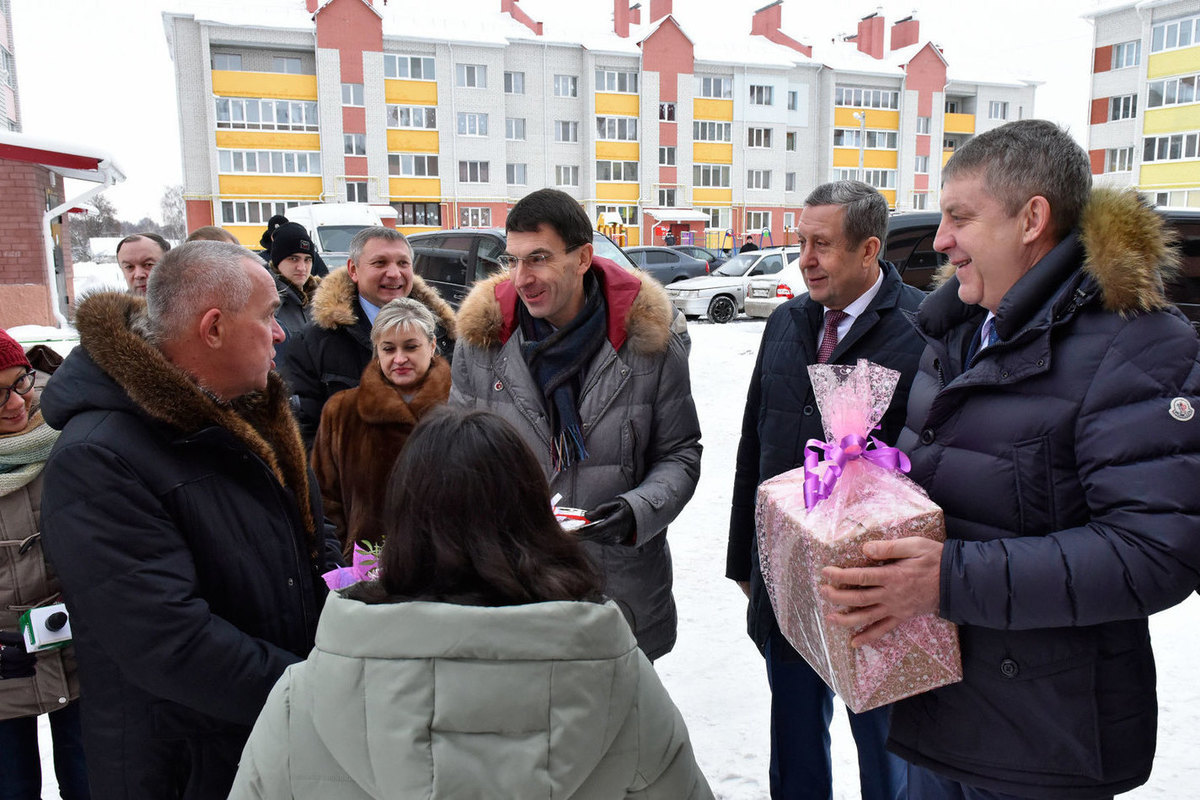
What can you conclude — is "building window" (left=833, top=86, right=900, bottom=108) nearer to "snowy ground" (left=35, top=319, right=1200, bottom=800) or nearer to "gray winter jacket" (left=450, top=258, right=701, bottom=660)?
"snowy ground" (left=35, top=319, right=1200, bottom=800)

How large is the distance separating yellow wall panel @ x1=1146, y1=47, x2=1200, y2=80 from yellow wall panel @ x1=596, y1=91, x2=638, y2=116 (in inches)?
975

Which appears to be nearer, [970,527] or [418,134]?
[970,527]

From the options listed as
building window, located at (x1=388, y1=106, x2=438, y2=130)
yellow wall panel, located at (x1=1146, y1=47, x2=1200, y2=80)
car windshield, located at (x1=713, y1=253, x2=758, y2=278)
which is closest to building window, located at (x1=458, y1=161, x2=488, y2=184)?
building window, located at (x1=388, y1=106, x2=438, y2=130)

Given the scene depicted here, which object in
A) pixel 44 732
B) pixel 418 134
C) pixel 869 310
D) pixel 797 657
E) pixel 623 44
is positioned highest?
pixel 623 44

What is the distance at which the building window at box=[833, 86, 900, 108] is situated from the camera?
48344 millimetres

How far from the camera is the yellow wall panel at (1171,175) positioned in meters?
38.7

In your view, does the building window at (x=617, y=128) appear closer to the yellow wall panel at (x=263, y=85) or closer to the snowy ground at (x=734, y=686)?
the yellow wall panel at (x=263, y=85)

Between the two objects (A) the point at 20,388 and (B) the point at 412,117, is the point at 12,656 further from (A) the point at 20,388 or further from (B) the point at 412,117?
(B) the point at 412,117

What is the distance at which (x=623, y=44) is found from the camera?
43969mm

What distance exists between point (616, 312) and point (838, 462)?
115 centimetres

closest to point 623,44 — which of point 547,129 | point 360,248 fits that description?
point 547,129

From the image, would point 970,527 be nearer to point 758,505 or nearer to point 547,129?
point 758,505

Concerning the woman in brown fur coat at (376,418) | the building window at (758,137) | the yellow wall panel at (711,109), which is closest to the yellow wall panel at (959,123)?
the building window at (758,137)

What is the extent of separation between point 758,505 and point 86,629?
160 centimetres
